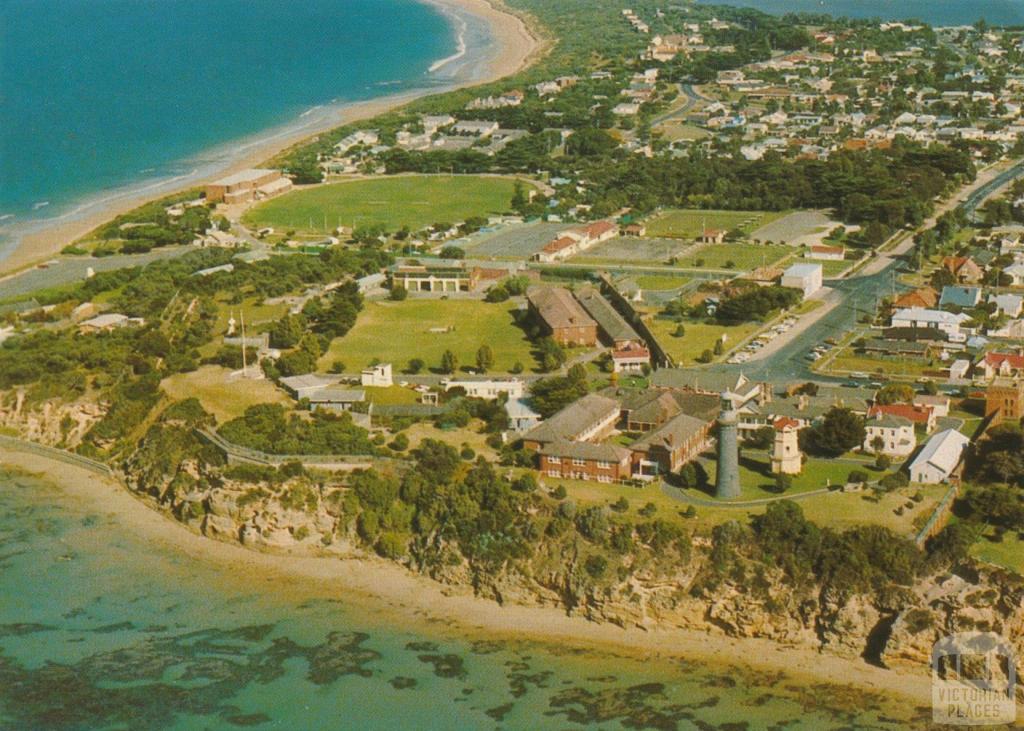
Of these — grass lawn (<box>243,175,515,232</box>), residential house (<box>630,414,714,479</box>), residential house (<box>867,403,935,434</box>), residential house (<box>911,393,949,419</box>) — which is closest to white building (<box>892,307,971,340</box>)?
residential house (<box>911,393,949,419</box>)

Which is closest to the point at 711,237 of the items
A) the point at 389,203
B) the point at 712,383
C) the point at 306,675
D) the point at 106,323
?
the point at 389,203

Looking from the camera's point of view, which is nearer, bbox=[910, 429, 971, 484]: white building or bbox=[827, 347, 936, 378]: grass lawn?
bbox=[910, 429, 971, 484]: white building

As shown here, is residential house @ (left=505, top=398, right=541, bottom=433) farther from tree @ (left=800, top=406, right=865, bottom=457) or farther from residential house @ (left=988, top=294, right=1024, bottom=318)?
residential house @ (left=988, top=294, right=1024, bottom=318)

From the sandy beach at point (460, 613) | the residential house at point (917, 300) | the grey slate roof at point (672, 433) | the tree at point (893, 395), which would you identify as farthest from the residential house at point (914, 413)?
the residential house at point (917, 300)

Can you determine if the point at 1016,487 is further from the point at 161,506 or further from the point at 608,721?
the point at 161,506

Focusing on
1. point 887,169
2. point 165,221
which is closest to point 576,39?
point 887,169

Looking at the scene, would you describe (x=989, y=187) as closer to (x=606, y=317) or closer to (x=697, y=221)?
(x=697, y=221)
